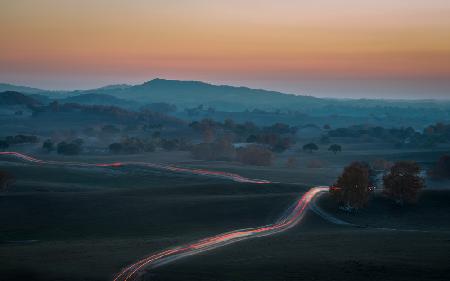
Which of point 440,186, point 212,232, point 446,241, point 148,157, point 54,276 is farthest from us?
point 148,157

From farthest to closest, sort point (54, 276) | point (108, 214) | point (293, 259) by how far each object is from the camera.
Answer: point (108, 214)
point (293, 259)
point (54, 276)

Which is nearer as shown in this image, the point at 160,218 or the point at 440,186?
the point at 160,218

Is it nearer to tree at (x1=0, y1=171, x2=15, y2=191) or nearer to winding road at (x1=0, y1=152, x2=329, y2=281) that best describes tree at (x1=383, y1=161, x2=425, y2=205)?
winding road at (x1=0, y1=152, x2=329, y2=281)

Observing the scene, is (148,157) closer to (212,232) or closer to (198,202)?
(198,202)

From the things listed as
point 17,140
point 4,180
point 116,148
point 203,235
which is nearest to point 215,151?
point 116,148

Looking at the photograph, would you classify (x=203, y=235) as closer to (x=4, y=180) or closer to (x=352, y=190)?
(x=352, y=190)

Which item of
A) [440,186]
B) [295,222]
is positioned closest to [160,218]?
[295,222]
